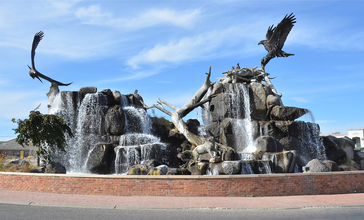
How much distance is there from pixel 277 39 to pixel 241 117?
10399mm

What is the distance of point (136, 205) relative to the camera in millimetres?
10797

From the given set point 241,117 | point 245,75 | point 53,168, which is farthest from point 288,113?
point 53,168

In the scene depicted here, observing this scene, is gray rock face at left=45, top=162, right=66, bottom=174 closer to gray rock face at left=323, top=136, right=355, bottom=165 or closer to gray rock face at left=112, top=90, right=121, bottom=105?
gray rock face at left=112, top=90, right=121, bottom=105

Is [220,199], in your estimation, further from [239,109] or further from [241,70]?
[241,70]

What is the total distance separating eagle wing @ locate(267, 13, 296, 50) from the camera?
109 ft

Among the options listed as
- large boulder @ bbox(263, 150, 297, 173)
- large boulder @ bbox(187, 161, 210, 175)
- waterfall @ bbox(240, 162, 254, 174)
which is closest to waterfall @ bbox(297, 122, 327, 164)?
large boulder @ bbox(263, 150, 297, 173)

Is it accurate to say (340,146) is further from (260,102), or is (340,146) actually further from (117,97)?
(117,97)

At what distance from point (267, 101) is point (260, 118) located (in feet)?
5.46

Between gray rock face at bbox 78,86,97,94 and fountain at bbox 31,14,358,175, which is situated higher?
gray rock face at bbox 78,86,97,94

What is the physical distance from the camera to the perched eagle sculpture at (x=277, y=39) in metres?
33.3

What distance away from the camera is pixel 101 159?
2425cm

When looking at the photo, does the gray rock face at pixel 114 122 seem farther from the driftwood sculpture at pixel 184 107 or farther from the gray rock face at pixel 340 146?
the gray rock face at pixel 340 146

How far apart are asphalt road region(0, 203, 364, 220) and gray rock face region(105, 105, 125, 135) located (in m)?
17.5

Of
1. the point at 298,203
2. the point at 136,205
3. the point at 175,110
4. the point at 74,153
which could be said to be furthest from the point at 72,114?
the point at 298,203
